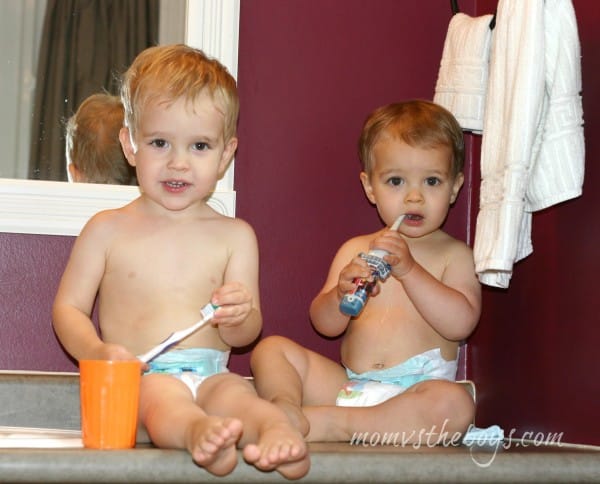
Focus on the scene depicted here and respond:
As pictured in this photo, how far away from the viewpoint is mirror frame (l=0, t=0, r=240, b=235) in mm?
1913

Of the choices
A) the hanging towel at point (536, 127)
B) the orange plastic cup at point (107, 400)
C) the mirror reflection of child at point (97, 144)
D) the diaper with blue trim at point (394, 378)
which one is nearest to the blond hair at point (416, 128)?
the hanging towel at point (536, 127)

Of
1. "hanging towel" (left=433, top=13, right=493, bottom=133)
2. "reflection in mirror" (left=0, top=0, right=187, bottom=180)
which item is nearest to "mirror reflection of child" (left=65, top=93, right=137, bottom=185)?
"reflection in mirror" (left=0, top=0, right=187, bottom=180)

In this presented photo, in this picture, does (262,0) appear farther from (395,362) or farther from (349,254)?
(395,362)

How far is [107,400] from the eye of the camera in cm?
133

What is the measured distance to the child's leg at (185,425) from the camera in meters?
1.24

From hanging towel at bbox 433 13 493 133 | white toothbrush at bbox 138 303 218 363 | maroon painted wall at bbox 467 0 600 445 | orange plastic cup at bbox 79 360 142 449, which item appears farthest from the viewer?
hanging towel at bbox 433 13 493 133

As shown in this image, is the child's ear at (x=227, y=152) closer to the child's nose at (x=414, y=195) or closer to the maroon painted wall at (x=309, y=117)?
the maroon painted wall at (x=309, y=117)

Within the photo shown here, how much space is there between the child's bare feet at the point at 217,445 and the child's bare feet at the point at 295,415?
0.96 ft

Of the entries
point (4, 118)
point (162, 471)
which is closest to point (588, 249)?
point (162, 471)

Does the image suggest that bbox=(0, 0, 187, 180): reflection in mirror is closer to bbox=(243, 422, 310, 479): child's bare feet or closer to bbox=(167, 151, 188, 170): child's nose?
bbox=(167, 151, 188, 170): child's nose

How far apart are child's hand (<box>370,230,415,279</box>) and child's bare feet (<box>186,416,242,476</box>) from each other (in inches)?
23.6

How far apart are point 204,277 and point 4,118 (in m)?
0.53

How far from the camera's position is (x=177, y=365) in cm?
168

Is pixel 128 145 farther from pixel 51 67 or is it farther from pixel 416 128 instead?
pixel 416 128
